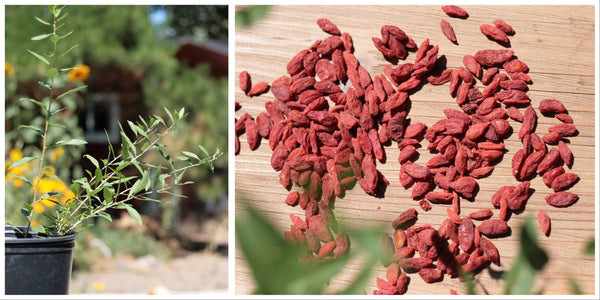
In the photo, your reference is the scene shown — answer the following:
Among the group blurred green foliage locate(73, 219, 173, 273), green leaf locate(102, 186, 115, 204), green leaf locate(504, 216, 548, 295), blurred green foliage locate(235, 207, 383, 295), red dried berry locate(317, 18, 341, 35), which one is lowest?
blurred green foliage locate(73, 219, 173, 273)

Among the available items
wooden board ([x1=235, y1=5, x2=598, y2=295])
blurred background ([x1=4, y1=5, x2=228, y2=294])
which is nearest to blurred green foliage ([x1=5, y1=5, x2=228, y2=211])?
blurred background ([x1=4, y1=5, x2=228, y2=294])

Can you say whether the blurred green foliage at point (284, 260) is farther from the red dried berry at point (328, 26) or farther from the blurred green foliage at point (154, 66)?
the blurred green foliage at point (154, 66)

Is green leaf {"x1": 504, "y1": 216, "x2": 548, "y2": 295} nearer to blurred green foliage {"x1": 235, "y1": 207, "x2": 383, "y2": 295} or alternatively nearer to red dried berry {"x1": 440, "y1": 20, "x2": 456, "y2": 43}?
blurred green foliage {"x1": 235, "y1": 207, "x2": 383, "y2": 295}

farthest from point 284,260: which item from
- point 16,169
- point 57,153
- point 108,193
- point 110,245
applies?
point 110,245

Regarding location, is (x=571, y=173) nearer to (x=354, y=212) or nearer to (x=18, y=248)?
(x=354, y=212)

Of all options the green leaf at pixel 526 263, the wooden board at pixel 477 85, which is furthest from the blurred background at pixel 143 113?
the green leaf at pixel 526 263
